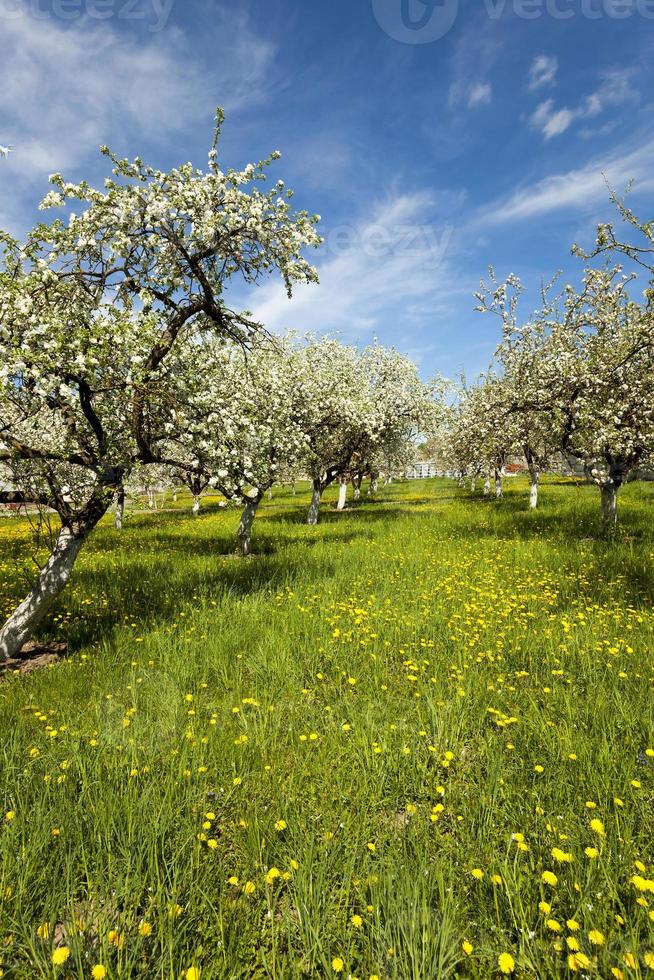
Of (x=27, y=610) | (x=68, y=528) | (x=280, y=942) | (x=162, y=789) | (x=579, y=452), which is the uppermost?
(x=579, y=452)

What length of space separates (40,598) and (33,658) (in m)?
1.10

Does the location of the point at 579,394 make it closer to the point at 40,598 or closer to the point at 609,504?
the point at 609,504

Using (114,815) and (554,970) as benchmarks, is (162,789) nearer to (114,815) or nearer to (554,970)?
(114,815)

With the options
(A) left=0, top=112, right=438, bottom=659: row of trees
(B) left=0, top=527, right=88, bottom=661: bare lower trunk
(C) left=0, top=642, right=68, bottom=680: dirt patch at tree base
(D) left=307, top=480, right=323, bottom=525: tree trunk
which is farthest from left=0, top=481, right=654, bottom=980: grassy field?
(D) left=307, top=480, right=323, bottom=525: tree trunk

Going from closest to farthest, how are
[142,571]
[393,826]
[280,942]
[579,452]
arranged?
[280,942] → [393,826] → [142,571] → [579,452]

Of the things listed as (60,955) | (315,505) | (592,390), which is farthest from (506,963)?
(315,505)

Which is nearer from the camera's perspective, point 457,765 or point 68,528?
point 457,765

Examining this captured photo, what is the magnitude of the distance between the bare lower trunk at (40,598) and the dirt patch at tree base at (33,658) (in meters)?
0.17

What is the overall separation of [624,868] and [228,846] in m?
3.06

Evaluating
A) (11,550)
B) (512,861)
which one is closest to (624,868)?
(512,861)

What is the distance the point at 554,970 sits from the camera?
275 cm

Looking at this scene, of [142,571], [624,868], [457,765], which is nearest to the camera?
[624,868]

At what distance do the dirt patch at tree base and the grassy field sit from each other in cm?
31

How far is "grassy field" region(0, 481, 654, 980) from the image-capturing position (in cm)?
289
